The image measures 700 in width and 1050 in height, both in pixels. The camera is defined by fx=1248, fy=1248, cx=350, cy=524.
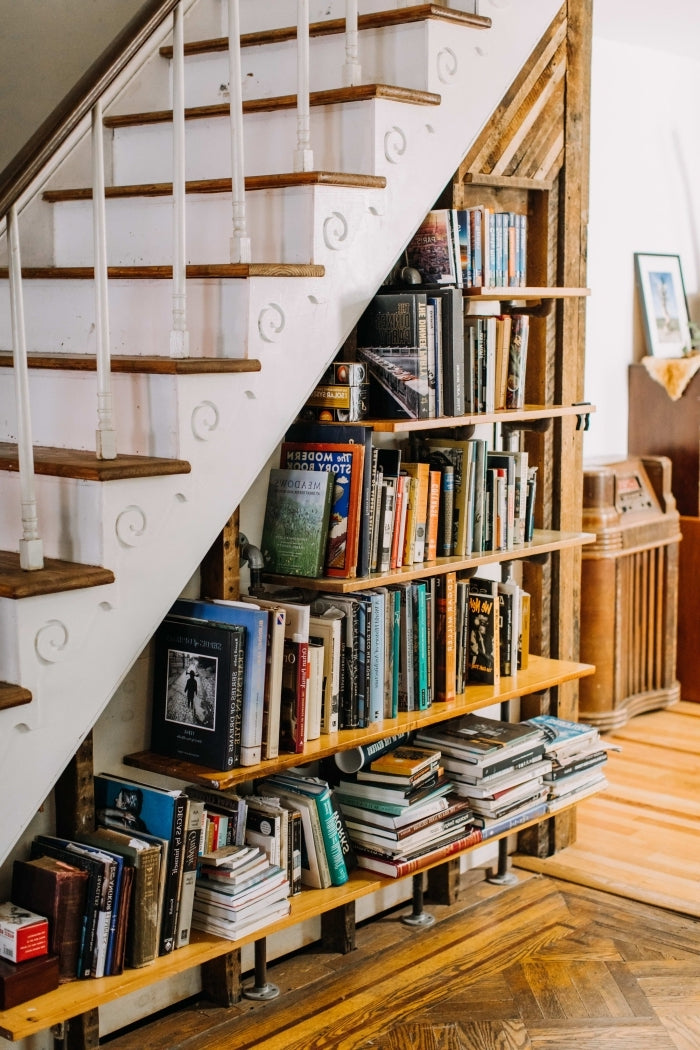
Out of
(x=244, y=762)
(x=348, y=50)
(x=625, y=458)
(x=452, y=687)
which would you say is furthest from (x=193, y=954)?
(x=625, y=458)

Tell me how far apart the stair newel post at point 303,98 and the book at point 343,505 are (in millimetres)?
617

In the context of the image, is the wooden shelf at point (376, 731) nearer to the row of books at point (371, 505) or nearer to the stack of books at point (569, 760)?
the stack of books at point (569, 760)

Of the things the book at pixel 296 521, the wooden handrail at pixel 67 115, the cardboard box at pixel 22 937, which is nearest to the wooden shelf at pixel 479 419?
the book at pixel 296 521

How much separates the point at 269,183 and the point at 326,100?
25 cm

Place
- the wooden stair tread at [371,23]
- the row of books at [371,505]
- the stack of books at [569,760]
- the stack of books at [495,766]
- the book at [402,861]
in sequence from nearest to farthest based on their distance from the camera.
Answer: the wooden stair tread at [371,23] < the row of books at [371,505] < the book at [402,861] < the stack of books at [495,766] < the stack of books at [569,760]

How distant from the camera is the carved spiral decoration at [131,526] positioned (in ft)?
7.22

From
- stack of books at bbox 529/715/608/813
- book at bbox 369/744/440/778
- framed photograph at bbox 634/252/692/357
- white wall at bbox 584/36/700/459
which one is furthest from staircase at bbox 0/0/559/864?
framed photograph at bbox 634/252/692/357

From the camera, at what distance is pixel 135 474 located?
2164mm

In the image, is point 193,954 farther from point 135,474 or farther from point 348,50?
point 348,50

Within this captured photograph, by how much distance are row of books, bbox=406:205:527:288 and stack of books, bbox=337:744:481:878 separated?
3.85 ft

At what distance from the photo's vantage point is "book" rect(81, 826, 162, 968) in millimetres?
2385

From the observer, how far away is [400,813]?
2.92 metres

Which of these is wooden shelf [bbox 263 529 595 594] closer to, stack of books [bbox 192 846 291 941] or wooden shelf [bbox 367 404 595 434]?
wooden shelf [bbox 367 404 595 434]

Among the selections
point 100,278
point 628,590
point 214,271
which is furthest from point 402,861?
point 628,590
